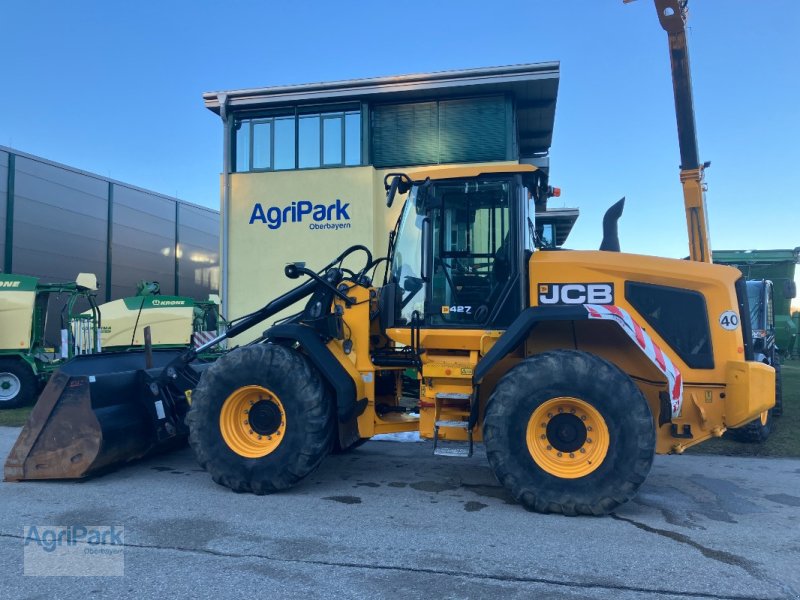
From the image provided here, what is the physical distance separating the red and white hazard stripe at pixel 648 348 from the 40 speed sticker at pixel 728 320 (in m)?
0.64

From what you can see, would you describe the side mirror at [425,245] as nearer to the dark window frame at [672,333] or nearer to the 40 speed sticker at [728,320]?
the dark window frame at [672,333]

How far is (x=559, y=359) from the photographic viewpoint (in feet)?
15.2

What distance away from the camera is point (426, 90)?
44.9 ft

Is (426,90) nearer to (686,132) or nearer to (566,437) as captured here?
(686,132)

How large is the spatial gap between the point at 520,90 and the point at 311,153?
5347 mm

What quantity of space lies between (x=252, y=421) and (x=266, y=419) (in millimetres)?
137

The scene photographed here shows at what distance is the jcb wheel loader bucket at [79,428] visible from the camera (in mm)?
5285

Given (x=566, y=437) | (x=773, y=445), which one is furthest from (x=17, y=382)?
(x=773, y=445)

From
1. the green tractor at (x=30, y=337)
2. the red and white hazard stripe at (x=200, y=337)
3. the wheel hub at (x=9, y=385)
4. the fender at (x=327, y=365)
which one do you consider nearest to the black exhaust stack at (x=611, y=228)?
the fender at (x=327, y=365)

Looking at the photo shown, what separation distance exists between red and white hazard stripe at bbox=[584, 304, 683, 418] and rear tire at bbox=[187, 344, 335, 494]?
8.15 ft

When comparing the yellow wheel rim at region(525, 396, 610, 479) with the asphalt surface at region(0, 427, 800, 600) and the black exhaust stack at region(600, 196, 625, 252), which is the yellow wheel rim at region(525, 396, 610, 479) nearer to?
the asphalt surface at region(0, 427, 800, 600)

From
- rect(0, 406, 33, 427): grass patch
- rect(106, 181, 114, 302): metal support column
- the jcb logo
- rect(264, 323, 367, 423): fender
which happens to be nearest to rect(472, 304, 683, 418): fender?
the jcb logo

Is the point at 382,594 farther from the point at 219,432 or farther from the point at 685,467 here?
the point at 685,467

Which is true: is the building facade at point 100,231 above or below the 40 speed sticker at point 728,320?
above
